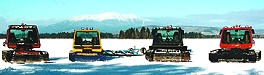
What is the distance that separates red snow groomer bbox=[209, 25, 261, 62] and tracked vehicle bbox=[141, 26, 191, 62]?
1.44 meters

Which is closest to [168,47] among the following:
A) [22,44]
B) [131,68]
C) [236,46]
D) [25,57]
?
[236,46]

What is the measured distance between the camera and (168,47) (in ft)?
79.7

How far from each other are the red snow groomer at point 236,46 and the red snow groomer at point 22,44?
27.5 ft

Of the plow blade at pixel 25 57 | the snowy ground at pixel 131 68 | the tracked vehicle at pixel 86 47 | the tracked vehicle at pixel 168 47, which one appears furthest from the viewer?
the tracked vehicle at pixel 86 47

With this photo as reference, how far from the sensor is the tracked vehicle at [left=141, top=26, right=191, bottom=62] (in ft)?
78.4

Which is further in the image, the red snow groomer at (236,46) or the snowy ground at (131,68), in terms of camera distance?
the red snow groomer at (236,46)

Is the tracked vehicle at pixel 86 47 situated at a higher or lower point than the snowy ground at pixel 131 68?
higher

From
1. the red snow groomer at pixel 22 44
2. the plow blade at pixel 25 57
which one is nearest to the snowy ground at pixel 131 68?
the plow blade at pixel 25 57

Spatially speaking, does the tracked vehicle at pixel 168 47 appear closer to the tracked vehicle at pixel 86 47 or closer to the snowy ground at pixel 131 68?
the snowy ground at pixel 131 68

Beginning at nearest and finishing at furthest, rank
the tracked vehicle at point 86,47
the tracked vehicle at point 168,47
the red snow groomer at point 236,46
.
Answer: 1. the red snow groomer at point 236,46
2. the tracked vehicle at point 168,47
3. the tracked vehicle at point 86,47

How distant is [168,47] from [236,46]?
10.9ft

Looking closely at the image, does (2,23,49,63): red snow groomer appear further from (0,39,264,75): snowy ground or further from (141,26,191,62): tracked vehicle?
(141,26,191,62): tracked vehicle

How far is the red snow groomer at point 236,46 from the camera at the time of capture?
23609mm

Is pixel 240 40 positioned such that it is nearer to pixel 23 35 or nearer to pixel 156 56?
pixel 156 56
